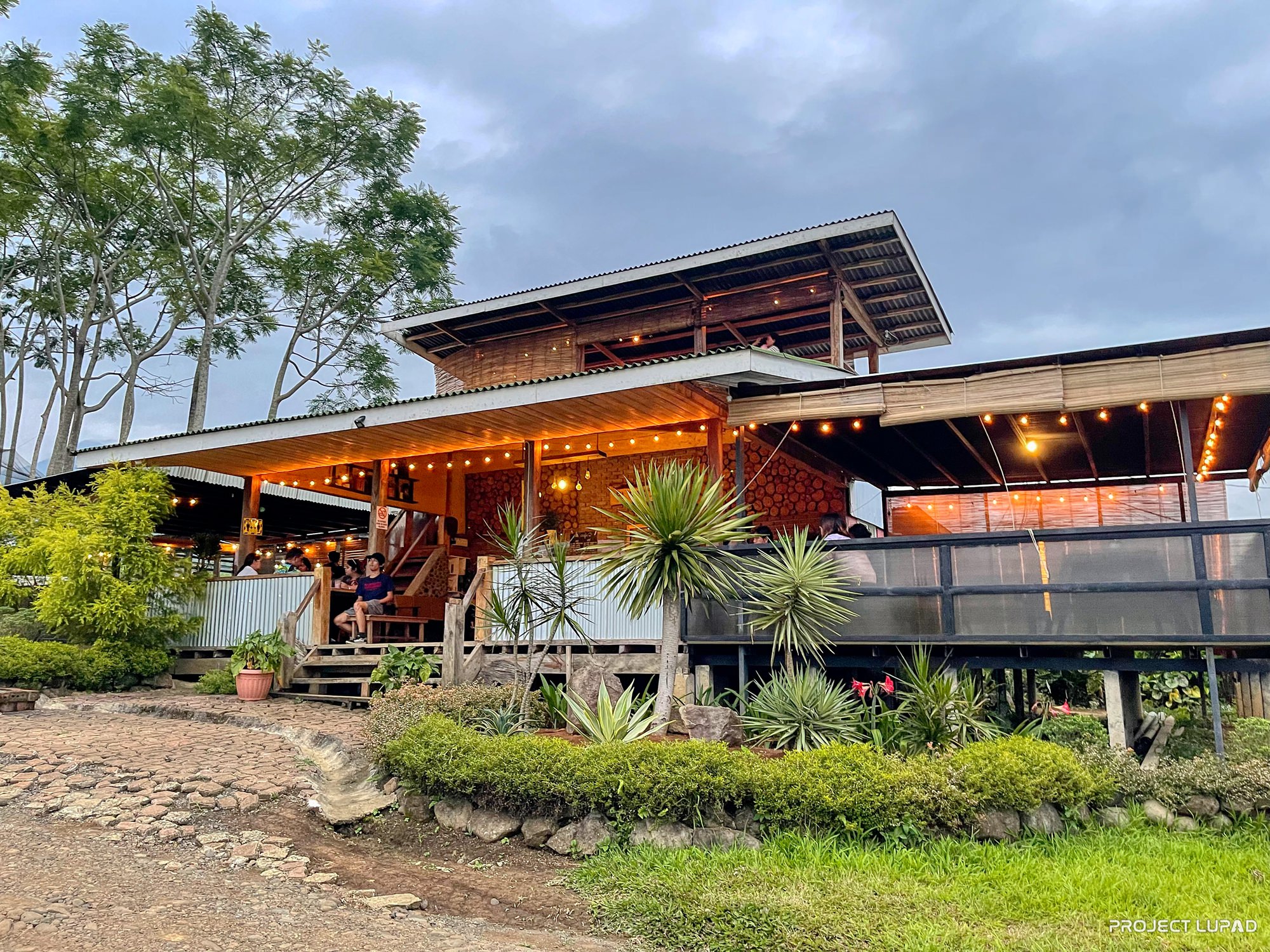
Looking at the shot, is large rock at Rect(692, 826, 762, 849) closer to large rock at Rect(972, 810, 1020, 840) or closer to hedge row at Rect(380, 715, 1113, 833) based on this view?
hedge row at Rect(380, 715, 1113, 833)

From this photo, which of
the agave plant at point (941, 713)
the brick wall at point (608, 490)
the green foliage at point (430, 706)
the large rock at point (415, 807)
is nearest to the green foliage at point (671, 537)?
the green foliage at point (430, 706)

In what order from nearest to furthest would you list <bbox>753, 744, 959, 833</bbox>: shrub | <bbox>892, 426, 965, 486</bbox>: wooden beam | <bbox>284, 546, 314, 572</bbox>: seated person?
<bbox>753, 744, 959, 833</bbox>: shrub < <bbox>892, 426, 965, 486</bbox>: wooden beam < <bbox>284, 546, 314, 572</bbox>: seated person

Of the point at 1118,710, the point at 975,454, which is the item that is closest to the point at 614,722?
the point at 1118,710

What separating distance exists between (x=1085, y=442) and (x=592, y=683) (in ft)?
23.2

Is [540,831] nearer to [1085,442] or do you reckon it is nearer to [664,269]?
[1085,442]

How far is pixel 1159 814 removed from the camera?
6723 millimetres

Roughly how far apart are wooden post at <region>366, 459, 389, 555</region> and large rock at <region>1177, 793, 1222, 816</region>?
1062 centimetres

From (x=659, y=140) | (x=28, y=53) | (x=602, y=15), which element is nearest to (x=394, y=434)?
(x=28, y=53)

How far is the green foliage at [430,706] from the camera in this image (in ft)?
26.6

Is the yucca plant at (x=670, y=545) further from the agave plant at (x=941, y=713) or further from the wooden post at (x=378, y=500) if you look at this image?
the wooden post at (x=378, y=500)

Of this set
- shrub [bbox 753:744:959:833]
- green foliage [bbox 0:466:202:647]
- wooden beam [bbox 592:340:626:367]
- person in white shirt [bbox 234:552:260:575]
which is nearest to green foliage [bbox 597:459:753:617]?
shrub [bbox 753:744:959:833]

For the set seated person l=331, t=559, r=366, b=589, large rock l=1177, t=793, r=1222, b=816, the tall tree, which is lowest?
large rock l=1177, t=793, r=1222, b=816

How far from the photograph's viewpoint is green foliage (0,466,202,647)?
1287cm

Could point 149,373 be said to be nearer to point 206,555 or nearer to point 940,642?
point 206,555
